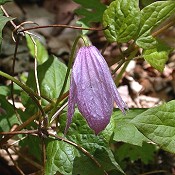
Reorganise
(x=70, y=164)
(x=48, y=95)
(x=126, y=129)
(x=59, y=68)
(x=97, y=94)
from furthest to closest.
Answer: (x=59, y=68), (x=48, y=95), (x=126, y=129), (x=70, y=164), (x=97, y=94)

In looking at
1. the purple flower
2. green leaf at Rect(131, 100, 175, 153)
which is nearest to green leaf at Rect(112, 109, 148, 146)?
green leaf at Rect(131, 100, 175, 153)

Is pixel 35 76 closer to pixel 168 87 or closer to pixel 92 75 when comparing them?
pixel 92 75

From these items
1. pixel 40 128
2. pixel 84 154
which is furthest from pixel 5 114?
pixel 84 154

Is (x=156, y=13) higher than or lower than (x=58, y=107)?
higher

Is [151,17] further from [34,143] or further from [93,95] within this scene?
[34,143]

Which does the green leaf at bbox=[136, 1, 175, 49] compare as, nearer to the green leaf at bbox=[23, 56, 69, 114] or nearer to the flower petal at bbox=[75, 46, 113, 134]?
the flower petal at bbox=[75, 46, 113, 134]

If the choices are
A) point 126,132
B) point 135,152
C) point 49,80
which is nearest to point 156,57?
point 126,132

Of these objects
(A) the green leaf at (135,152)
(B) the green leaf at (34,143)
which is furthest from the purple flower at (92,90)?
(A) the green leaf at (135,152)
